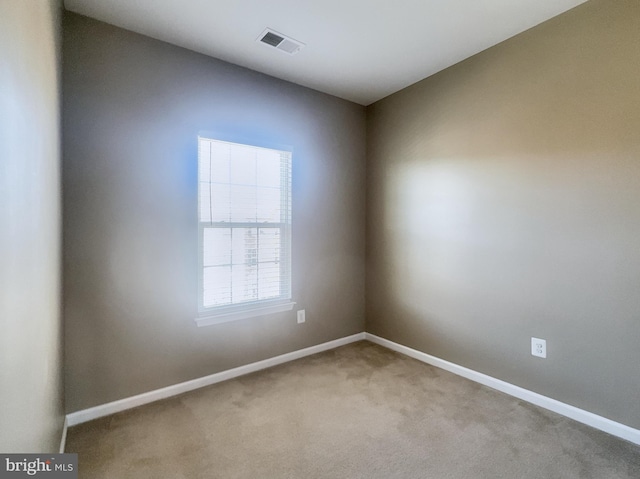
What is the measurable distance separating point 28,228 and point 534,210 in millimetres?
2816

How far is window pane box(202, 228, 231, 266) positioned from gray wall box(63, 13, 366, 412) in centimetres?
11

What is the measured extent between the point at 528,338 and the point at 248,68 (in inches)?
125

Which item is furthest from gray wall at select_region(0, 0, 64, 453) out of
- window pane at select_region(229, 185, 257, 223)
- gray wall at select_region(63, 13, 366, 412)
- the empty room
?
window pane at select_region(229, 185, 257, 223)

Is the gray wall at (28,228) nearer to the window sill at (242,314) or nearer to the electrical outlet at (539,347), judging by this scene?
the window sill at (242,314)

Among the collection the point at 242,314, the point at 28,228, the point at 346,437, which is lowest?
the point at 346,437

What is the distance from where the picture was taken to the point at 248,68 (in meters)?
2.67

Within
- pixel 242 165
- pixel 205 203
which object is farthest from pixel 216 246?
pixel 242 165

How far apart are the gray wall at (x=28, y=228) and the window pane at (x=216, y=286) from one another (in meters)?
1.02

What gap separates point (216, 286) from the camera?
254cm

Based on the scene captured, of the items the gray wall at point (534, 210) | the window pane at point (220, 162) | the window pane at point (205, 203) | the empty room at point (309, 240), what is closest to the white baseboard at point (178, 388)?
the empty room at point (309, 240)

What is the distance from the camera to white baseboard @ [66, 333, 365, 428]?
6.59 ft

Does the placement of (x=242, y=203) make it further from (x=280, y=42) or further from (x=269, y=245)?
(x=280, y=42)

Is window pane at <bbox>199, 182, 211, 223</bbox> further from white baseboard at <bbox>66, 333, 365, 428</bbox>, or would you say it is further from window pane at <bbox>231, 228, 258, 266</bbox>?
white baseboard at <bbox>66, 333, 365, 428</bbox>

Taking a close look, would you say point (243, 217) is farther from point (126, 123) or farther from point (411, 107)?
point (411, 107)
